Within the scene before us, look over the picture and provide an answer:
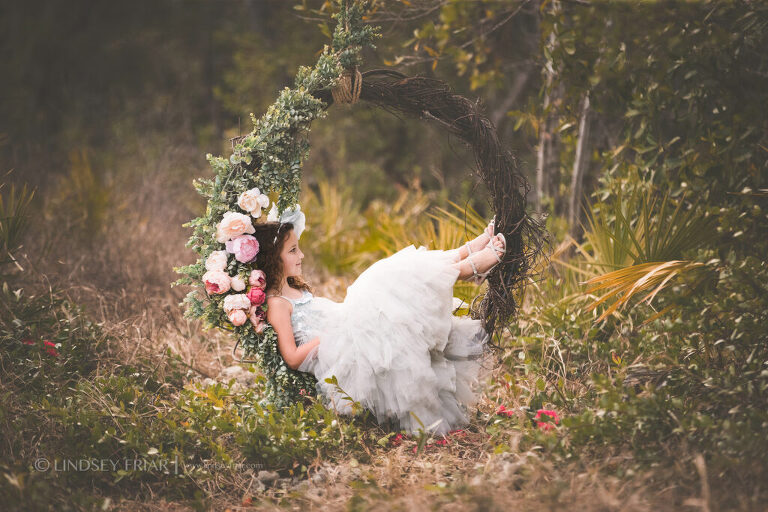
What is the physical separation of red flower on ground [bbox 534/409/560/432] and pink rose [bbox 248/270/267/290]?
151 cm

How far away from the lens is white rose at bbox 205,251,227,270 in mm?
3131

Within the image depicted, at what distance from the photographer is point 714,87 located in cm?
366

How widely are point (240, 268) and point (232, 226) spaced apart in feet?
0.74

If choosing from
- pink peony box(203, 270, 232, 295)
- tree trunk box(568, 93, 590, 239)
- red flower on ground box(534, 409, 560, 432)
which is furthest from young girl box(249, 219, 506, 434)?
tree trunk box(568, 93, 590, 239)

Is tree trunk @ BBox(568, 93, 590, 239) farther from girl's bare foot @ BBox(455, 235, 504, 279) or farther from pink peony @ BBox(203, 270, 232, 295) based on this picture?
pink peony @ BBox(203, 270, 232, 295)

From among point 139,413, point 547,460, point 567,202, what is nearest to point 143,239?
point 139,413

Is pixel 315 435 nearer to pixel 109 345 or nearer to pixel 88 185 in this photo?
pixel 109 345

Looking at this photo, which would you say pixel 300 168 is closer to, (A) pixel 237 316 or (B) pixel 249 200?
(B) pixel 249 200

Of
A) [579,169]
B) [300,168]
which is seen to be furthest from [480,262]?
[579,169]

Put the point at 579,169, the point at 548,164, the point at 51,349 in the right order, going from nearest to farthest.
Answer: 1. the point at 51,349
2. the point at 579,169
3. the point at 548,164

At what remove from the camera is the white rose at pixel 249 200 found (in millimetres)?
3121

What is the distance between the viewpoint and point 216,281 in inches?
122

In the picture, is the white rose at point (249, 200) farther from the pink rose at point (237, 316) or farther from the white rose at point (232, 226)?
the pink rose at point (237, 316)

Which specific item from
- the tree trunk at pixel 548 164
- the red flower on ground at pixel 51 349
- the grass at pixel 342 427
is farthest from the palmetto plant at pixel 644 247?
the red flower on ground at pixel 51 349
